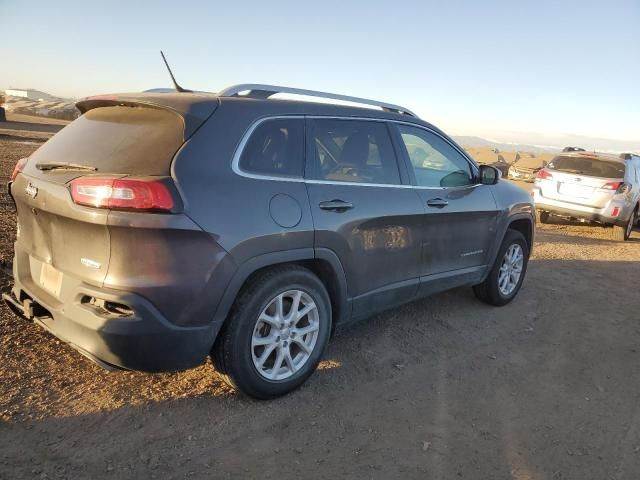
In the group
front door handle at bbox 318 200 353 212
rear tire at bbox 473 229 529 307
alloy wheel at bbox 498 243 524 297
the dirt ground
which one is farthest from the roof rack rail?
alloy wheel at bbox 498 243 524 297

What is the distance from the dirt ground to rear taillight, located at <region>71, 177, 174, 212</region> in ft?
3.99

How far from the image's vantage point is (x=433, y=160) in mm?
4504

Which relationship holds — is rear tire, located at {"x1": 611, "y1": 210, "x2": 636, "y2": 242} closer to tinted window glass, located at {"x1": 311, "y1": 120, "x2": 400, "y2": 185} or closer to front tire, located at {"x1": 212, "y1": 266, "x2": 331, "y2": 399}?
tinted window glass, located at {"x1": 311, "y1": 120, "x2": 400, "y2": 185}

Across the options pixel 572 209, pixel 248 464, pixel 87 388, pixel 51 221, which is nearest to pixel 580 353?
pixel 248 464

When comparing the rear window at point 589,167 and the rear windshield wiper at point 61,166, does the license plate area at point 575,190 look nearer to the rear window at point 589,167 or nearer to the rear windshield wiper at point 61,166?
the rear window at point 589,167

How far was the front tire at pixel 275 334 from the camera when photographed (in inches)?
115

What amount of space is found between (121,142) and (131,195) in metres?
0.49

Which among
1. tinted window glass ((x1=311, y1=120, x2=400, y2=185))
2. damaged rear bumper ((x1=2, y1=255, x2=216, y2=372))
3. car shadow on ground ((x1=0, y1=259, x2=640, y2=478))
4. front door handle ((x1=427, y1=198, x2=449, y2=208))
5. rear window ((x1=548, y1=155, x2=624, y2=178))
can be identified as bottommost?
car shadow on ground ((x1=0, y1=259, x2=640, y2=478))

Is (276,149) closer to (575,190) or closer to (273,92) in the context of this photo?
(273,92)

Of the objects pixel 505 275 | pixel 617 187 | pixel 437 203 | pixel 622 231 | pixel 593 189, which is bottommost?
pixel 622 231

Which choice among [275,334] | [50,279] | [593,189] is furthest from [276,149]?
[593,189]

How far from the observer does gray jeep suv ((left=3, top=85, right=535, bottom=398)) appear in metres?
2.58

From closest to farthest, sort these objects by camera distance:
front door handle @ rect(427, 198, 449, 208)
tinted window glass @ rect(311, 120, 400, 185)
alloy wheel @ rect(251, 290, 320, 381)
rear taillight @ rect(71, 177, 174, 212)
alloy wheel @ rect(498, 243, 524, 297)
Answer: rear taillight @ rect(71, 177, 174, 212)
alloy wheel @ rect(251, 290, 320, 381)
tinted window glass @ rect(311, 120, 400, 185)
front door handle @ rect(427, 198, 449, 208)
alloy wheel @ rect(498, 243, 524, 297)

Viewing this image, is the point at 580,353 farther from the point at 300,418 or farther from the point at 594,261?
the point at 594,261
